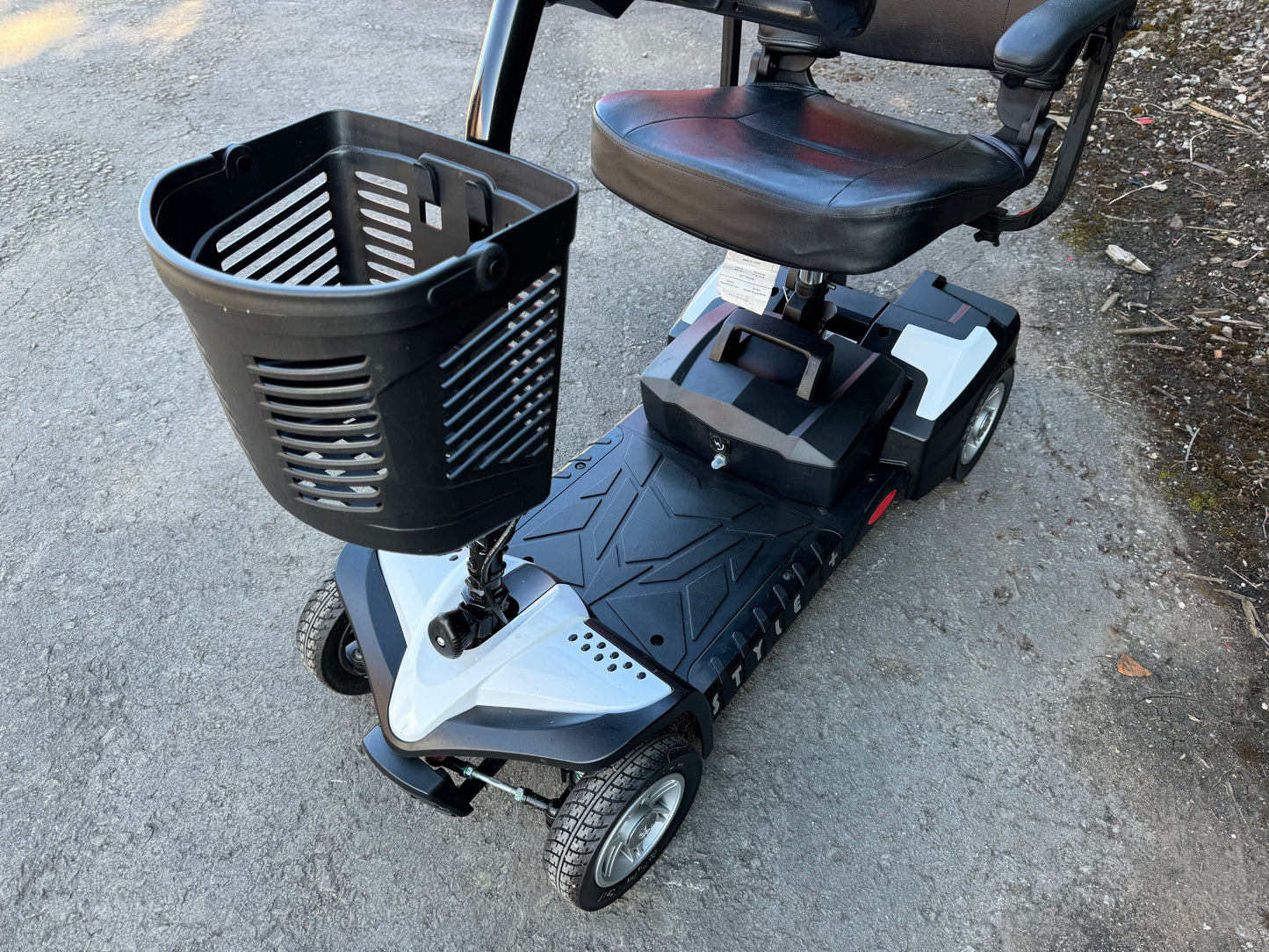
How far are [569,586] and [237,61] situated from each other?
3.06 meters

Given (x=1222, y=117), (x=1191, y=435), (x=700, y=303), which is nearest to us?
(x=700, y=303)

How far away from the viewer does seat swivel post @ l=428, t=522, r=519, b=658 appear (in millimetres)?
1137

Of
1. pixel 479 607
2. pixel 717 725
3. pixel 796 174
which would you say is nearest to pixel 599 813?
pixel 479 607

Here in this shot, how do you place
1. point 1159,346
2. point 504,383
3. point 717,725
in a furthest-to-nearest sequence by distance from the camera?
1. point 1159,346
2. point 717,725
3. point 504,383

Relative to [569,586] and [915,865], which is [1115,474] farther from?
[569,586]

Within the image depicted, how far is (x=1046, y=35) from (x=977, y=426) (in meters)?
0.85

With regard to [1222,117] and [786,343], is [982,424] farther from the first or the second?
[1222,117]

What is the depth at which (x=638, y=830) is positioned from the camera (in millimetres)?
1273

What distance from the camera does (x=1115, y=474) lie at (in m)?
1.91

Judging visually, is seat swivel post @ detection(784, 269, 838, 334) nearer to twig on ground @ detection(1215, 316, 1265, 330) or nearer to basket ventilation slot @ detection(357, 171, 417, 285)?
basket ventilation slot @ detection(357, 171, 417, 285)

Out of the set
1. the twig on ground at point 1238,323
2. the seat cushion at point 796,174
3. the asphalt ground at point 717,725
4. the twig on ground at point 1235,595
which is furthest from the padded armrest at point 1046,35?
the twig on ground at point 1238,323

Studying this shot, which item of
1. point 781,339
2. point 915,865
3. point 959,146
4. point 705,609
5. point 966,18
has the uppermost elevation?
point 966,18

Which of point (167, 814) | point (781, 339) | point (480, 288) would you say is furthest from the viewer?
point (781, 339)

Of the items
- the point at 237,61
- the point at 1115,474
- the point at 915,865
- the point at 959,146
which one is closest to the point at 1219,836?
the point at 915,865
